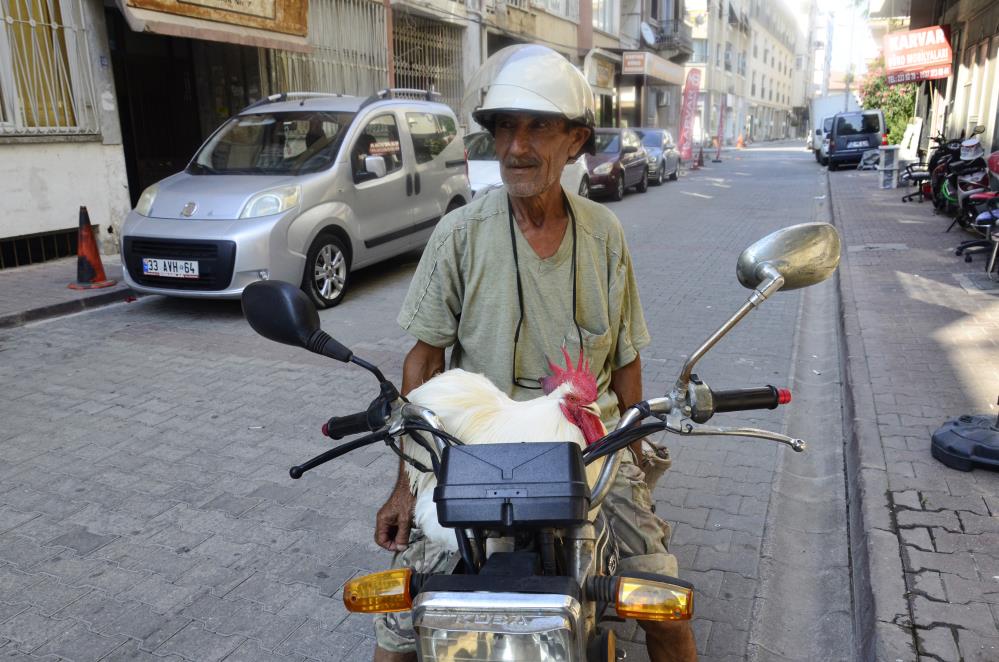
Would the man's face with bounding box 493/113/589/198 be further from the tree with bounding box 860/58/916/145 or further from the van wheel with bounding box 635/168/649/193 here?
the tree with bounding box 860/58/916/145

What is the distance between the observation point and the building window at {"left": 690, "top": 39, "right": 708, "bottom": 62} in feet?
159

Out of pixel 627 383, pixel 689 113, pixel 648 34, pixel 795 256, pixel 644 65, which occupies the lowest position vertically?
pixel 627 383

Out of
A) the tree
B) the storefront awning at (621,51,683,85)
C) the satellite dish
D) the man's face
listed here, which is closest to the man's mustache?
the man's face

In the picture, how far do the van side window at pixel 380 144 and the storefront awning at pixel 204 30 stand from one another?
344cm

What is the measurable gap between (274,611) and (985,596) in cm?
259

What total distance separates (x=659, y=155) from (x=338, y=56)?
10037 millimetres

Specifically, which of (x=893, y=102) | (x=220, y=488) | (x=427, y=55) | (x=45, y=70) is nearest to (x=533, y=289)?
(x=220, y=488)

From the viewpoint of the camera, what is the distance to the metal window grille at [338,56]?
1336 cm

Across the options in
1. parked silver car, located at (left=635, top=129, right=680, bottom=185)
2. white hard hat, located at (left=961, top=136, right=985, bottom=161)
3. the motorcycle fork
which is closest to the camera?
the motorcycle fork

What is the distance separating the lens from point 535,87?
1906 mm

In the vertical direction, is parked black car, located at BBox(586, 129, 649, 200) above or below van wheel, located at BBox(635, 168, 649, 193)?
above

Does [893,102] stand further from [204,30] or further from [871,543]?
[871,543]

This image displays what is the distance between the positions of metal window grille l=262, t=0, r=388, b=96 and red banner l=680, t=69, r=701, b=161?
52.6ft

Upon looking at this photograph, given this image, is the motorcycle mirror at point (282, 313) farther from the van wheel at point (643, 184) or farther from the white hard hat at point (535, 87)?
the van wheel at point (643, 184)
